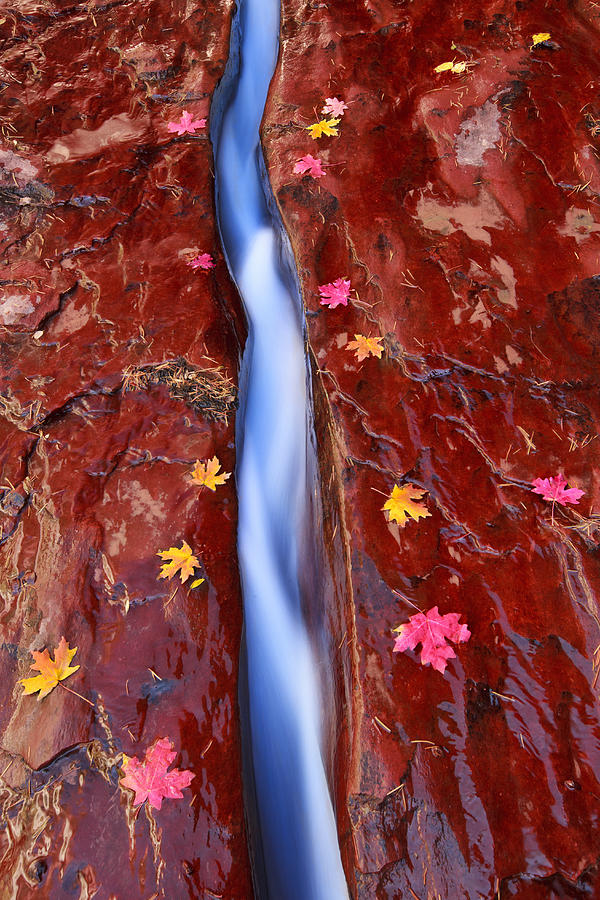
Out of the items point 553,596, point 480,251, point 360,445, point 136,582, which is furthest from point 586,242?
point 136,582

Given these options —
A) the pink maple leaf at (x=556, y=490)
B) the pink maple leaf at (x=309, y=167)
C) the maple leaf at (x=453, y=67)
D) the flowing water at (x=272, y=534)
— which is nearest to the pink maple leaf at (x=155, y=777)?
the flowing water at (x=272, y=534)

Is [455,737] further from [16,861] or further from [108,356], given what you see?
[108,356]

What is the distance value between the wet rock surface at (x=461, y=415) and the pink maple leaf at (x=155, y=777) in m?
0.60

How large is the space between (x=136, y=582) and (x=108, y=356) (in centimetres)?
135

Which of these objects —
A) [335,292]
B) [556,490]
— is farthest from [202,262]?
[556,490]

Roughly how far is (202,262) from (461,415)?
6.16ft

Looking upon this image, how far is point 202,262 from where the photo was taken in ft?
11.7

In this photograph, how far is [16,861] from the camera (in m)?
1.95

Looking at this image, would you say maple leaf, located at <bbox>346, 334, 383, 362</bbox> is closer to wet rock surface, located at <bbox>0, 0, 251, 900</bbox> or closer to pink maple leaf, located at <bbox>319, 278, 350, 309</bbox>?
pink maple leaf, located at <bbox>319, 278, 350, 309</bbox>

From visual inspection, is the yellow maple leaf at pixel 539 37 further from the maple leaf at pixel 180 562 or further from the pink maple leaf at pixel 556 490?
the maple leaf at pixel 180 562

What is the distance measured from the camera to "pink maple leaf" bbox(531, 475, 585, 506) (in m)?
2.47

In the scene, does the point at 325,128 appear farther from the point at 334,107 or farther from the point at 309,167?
the point at 309,167

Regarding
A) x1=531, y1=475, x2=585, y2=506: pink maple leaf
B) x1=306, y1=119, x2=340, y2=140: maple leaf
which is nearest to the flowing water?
x1=306, y1=119, x2=340, y2=140: maple leaf

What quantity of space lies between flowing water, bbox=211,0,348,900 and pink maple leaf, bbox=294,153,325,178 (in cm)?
34
